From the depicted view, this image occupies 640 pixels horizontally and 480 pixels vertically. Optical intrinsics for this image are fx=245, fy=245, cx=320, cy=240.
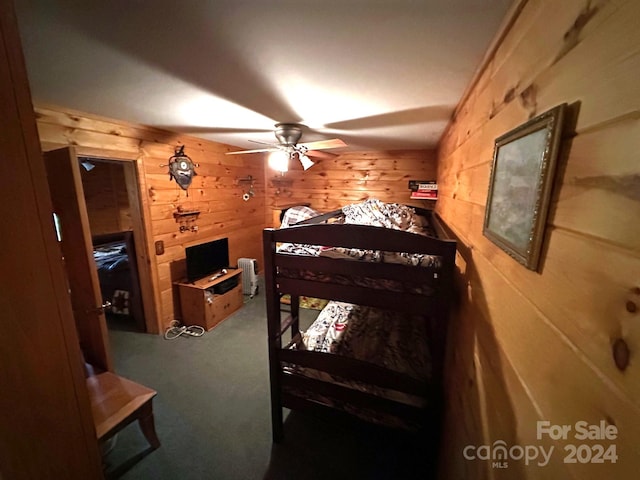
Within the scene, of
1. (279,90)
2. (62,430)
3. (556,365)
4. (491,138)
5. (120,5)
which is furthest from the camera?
(279,90)

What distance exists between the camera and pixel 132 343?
9.07 feet

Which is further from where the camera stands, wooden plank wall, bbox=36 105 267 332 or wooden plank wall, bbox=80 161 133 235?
wooden plank wall, bbox=80 161 133 235

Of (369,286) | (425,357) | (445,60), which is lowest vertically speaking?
(425,357)

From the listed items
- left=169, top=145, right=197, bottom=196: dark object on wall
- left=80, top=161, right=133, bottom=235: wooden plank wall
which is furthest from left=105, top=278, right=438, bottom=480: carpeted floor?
left=80, top=161, right=133, bottom=235: wooden plank wall

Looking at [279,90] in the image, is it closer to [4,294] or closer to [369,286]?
[369,286]

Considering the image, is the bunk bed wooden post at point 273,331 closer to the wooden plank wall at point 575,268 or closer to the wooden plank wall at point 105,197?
the wooden plank wall at point 575,268

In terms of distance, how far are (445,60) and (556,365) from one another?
1.27 m

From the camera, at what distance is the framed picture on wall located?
0.53 m

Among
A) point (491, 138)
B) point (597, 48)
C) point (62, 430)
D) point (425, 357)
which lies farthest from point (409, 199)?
point (62, 430)

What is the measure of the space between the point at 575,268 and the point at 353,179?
12.9 feet

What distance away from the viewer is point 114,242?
178 inches

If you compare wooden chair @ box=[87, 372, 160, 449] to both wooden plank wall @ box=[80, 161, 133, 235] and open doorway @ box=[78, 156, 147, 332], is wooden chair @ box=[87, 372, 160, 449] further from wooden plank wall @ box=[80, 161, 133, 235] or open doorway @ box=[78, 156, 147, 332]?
wooden plank wall @ box=[80, 161, 133, 235]

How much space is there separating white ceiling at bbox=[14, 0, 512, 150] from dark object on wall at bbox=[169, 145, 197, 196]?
91cm

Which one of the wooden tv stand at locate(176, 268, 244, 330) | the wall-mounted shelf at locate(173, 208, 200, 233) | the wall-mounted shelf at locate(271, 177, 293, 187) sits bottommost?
the wooden tv stand at locate(176, 268, 244, 330)
